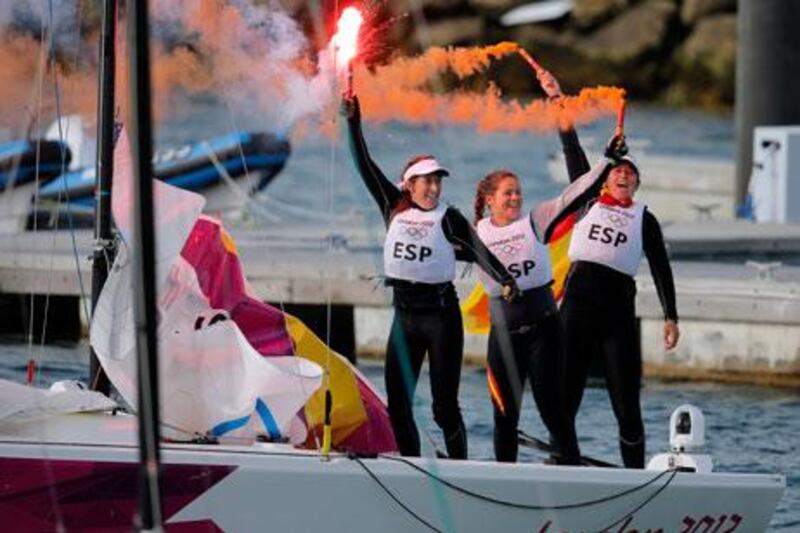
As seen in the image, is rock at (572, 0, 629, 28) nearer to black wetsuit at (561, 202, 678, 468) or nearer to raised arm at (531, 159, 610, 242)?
black wetsuit at (561, 202, 678, 468)

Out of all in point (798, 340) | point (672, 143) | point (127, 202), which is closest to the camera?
point (127, 202)

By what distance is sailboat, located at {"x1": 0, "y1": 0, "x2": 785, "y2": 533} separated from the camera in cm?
1184

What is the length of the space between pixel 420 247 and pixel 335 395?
2.74 feet

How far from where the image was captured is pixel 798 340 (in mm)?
20844

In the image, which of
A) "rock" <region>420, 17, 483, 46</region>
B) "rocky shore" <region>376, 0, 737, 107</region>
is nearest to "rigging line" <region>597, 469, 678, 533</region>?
"rocky shore" <region>376, 0, 737, 107</region>

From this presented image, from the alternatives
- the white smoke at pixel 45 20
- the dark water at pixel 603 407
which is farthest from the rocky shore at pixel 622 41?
the white smoke at pixel 45 20

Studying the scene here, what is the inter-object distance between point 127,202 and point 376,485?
6.39 feet

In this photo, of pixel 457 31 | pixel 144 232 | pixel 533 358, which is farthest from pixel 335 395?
pixel 457 31

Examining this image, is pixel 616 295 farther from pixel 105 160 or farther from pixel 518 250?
pixel 105 160

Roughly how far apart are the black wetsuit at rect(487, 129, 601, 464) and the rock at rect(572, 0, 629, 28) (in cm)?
4419

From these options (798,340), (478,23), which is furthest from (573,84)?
(798,340)

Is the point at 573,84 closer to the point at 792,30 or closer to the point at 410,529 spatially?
the point at 792,30

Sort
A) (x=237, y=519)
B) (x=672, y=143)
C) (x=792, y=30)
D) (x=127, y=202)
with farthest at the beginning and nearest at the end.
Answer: (x=672, y=143) → (x=792, y=30) → (x=127, y=202) → (x=237, y=519)

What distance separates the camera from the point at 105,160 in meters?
13.1
